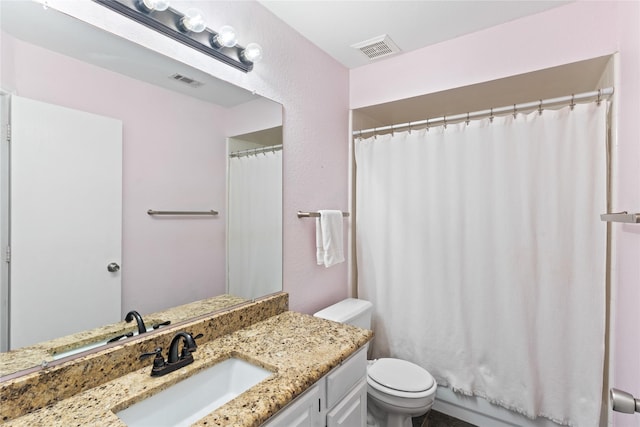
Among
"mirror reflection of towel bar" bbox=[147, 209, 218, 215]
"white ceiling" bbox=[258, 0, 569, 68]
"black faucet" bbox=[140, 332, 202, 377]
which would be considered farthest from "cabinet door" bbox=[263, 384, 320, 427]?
"white ceiling" bbox=[258, 0, 569, 68]

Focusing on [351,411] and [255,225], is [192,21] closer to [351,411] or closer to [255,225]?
[255,225]

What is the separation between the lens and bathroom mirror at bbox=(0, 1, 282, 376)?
2.89 feet

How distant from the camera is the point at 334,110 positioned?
2.16 meters

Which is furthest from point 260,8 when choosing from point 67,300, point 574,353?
point 574,353

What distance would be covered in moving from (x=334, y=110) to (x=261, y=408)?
186 cm

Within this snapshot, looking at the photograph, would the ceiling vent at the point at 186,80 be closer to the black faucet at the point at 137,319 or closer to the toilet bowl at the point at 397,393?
the black faucet at the point at 137,319

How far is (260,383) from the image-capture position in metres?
0.95

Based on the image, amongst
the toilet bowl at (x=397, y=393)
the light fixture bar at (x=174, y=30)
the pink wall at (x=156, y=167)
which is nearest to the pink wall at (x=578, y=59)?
the toilet bowl at (x=397, y=393)

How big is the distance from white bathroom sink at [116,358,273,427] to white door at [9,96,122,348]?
0.33m

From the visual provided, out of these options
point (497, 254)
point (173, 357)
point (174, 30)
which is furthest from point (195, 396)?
point (497, 254)

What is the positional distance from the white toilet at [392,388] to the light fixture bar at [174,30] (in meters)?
1.50

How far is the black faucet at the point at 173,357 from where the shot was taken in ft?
3.28

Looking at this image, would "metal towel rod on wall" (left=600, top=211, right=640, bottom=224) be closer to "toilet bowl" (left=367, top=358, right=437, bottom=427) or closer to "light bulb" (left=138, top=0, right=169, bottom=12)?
"toilet bowl" (left=367, top=358, right=437, bottom=427)

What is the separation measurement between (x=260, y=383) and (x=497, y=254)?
157 centimetres
